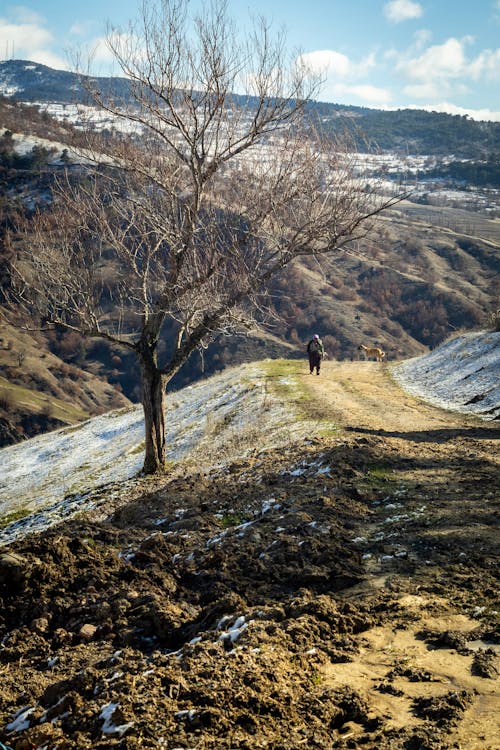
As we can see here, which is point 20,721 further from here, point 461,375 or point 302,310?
point 302,310

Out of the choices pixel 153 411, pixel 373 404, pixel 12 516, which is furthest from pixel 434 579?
pixel 373 404

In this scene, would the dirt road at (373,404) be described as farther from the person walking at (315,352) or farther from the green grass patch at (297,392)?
the person walking at (315,352)

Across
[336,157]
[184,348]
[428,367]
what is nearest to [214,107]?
[336,157]

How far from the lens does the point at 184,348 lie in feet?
46.2

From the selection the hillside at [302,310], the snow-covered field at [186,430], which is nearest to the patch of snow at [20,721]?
the snow-covered field at [186,430]

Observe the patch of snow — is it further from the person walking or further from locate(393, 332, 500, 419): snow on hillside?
the person walking

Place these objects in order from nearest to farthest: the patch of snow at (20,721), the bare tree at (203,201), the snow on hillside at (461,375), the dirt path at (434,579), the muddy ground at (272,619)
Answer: the muddy ground at (272,619) → the dirt path at (434,579) → the patch of snow at (20,721) → the bare tree at (203,201) → the snow on hillside at (461,375)

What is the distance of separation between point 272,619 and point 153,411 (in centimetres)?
999

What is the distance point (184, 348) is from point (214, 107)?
5.17 metres

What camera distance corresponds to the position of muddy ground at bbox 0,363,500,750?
370 cm

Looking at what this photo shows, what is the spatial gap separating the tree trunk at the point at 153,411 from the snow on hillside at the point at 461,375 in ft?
30.7

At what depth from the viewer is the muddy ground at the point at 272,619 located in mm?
3699

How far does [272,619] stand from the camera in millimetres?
5086

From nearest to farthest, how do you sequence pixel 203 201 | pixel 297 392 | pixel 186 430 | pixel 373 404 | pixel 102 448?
Answer: pixel 203 201 < pixel 373 404 < pixel 186 430 < pixel 297 392 < pixel 102 448
